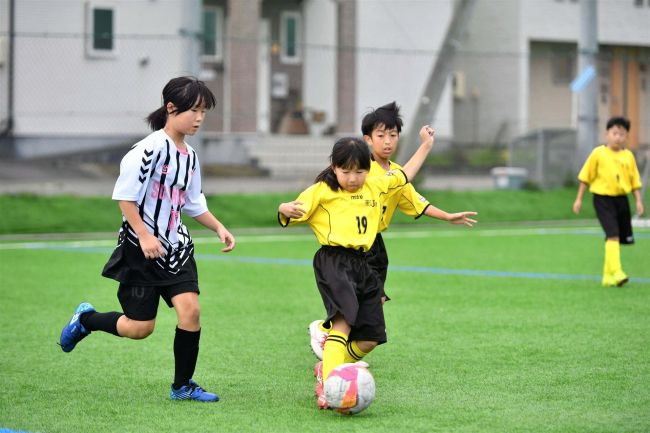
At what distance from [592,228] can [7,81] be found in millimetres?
12554

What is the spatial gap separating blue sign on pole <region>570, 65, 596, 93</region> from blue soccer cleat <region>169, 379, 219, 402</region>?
16.4 meters

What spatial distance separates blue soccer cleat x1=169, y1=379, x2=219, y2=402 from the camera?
6.26 meters

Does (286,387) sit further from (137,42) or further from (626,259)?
(137,42)

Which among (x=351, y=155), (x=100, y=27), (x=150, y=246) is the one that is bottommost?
(x=150, y=246)

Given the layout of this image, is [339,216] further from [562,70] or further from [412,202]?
[562,70]

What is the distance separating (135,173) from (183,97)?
18.8 inches

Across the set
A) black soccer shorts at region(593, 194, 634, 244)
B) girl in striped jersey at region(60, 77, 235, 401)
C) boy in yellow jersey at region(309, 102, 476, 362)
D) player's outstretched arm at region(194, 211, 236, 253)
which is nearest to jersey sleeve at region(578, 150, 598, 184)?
black soccer shorts at region(593, 194, 634, 244)

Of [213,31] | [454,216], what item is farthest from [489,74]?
[454,216]

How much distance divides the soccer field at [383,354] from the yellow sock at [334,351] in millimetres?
227

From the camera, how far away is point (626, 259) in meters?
14.2

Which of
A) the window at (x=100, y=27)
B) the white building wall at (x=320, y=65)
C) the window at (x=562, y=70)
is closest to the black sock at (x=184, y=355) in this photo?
the window at (x=100, y=27)

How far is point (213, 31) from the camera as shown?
31.2 meters

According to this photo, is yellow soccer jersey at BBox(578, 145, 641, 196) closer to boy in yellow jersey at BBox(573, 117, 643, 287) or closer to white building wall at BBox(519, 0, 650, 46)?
boy in yellow jersey at BBox(573, 117, 643, 287)

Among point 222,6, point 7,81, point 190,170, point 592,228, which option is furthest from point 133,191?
point 222,6
